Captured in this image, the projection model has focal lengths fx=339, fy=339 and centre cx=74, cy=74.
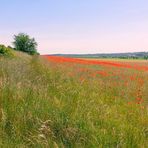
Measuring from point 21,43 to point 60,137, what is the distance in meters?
94.3

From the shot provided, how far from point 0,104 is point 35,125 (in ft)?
2.94

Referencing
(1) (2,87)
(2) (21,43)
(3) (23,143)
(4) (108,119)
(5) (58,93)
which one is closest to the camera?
(3) (23,143)

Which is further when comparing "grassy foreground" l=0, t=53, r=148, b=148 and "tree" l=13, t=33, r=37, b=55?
"tree" l=13, t=33, r=37, b=55

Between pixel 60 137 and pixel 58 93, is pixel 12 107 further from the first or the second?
pixel 58 93

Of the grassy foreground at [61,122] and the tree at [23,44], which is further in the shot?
the tree at [23,44]

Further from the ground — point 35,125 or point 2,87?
point 2,87

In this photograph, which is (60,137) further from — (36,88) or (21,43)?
(21,43)

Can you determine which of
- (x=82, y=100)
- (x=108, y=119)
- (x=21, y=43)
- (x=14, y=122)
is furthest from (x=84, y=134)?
(x=21, y=43)

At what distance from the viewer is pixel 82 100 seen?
20.1 ft

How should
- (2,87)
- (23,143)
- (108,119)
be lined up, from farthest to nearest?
(2,87) < (108,119) < (23,143)

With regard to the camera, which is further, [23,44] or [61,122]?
[23,44]

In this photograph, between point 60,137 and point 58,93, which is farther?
point 58,93

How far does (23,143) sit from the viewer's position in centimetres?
441

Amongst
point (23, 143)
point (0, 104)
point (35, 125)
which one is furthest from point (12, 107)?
point (23, 143)
